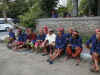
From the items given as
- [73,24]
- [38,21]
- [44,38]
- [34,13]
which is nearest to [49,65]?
[44,38]

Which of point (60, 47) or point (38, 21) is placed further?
point (38, 21)

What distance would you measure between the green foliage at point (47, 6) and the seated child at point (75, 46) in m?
7.66

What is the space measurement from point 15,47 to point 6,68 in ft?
8.92

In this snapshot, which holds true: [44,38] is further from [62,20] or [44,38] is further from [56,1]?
[56,1]

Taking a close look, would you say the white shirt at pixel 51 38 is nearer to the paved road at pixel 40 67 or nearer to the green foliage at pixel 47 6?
the paved road at pixel 40 67

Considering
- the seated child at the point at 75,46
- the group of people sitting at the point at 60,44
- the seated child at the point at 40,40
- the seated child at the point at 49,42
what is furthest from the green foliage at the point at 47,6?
the seated child at the point at 75,46

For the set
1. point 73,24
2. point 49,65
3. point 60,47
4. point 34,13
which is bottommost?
point 49,65

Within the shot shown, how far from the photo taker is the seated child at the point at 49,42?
5960 millimetres

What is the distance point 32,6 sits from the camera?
12.8 metres

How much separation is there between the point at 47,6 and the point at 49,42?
273 inches

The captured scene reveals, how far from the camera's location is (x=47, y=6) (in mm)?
12312

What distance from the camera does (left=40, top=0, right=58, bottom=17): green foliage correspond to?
12.1 m

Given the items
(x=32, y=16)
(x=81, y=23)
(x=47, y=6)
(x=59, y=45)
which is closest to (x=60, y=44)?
(x=59, y=45)

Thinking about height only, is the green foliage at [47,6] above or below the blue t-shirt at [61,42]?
above
